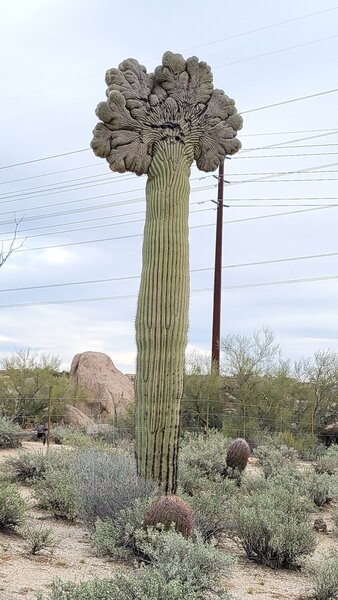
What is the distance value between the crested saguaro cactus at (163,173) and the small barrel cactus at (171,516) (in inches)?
63.9

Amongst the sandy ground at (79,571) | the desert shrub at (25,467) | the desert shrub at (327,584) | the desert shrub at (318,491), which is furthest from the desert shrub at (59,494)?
the desert shrub at (318,491)

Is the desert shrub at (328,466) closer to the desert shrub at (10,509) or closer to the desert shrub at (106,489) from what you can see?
the desert shrub at (106,489)

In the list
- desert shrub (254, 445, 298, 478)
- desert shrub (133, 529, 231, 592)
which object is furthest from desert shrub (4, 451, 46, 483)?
desert shrub (133, 529, 231, 592)

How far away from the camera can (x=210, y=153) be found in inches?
438

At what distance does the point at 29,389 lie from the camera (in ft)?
84.3

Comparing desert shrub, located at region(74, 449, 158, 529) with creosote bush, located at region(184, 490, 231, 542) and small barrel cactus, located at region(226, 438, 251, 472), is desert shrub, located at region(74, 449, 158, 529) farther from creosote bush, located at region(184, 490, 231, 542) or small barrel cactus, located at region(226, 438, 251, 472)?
small barrel cactus, located at region(226, 438, 251, 472)

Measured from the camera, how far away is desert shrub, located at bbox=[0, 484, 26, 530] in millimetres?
8778

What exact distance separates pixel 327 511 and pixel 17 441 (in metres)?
8.64

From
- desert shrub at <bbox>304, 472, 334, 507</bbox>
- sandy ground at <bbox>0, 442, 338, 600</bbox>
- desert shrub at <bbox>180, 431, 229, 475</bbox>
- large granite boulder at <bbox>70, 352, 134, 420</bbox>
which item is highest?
large granite boulder at <bbox>70, 352, 134, 420</bbox>

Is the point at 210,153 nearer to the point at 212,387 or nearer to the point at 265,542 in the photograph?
the point at 265,542

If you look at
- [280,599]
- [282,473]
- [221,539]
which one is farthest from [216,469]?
[280,599]

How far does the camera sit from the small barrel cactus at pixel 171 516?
7855 millimetres

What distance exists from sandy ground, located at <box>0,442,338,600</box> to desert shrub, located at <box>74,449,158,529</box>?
0.35 m

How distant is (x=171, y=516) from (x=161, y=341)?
2437mm
